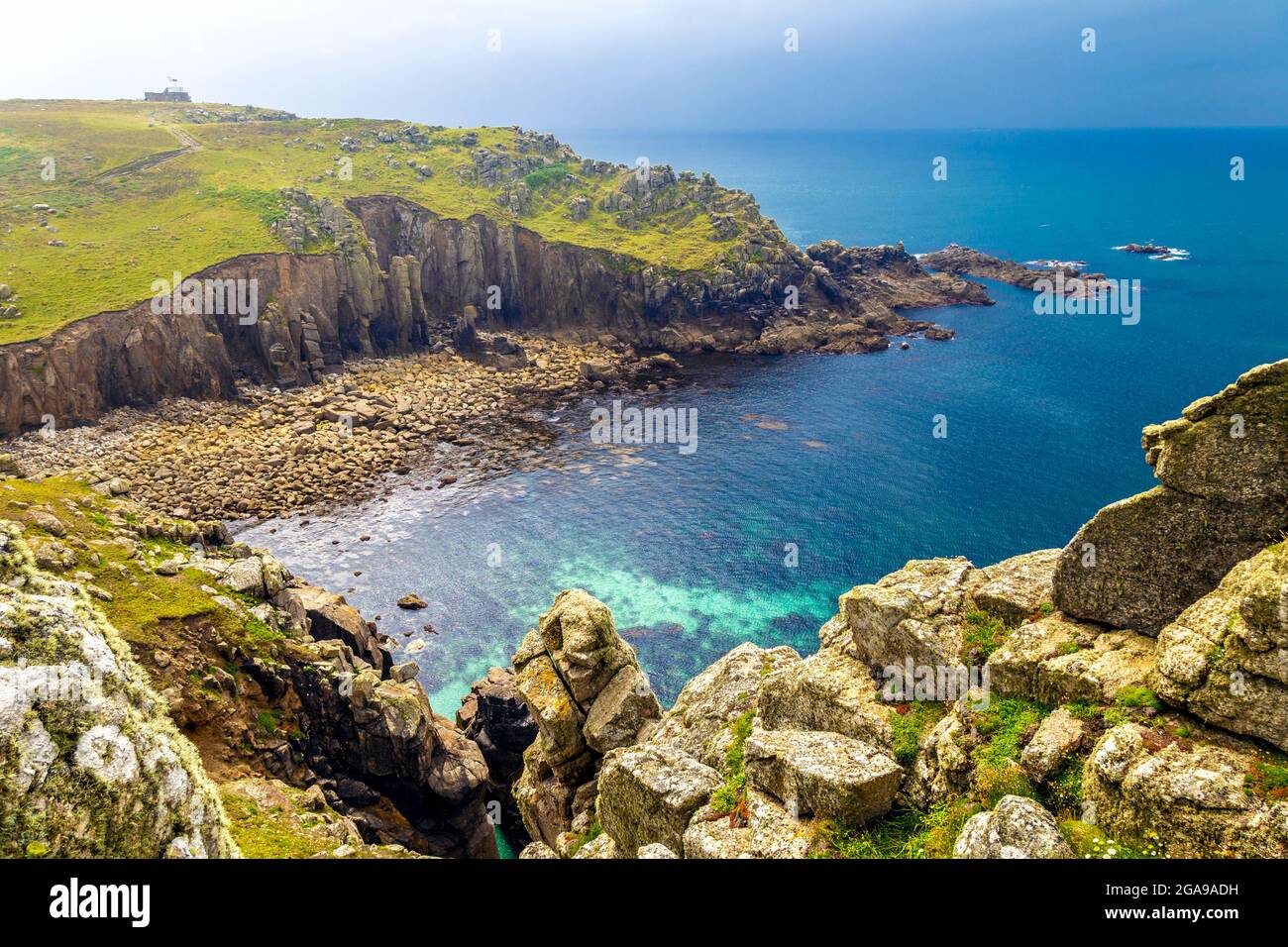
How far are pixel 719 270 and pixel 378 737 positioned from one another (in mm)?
116448

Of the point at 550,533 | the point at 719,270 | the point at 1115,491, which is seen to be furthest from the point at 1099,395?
the point at 550,533

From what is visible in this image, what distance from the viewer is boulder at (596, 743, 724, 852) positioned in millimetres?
22625

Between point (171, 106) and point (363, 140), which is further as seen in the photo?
point (171, 106)

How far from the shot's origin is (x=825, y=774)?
20.0 meters

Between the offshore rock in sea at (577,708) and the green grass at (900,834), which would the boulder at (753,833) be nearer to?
the green grass at (900,834)

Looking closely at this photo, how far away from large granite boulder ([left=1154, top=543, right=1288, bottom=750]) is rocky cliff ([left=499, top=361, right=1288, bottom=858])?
1.7 inches

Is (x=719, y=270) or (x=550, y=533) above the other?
(x=719, y=270)

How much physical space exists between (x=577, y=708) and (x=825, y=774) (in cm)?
1624

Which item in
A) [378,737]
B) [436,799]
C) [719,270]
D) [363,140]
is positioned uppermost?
[363,140]

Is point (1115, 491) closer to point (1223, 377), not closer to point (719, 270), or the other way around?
point (1223, 377)

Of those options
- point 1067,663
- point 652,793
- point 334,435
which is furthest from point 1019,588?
point 334,435

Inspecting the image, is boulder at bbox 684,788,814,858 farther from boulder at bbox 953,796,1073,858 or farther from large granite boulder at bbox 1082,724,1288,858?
large granite boulder at bbox 1082,724,1288,858
